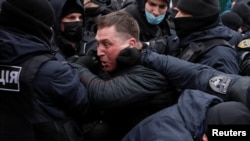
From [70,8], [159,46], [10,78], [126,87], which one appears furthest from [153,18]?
[10,78]

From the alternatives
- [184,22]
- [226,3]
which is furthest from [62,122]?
[226,3]

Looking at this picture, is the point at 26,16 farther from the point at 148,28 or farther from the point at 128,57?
the point at 148,28

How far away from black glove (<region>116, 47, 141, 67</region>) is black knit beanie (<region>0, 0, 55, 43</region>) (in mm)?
500

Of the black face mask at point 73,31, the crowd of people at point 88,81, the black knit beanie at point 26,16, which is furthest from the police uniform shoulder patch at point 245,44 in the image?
the black knit beanie at point 26,16

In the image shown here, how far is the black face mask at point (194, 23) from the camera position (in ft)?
11.3

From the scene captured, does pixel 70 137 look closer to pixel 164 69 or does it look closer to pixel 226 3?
pixel 164 69

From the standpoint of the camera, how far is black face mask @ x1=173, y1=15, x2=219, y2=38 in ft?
11.3

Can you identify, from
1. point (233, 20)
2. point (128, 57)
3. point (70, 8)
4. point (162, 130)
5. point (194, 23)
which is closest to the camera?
point (162, 130)

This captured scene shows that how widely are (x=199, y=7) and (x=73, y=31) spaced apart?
1121mm

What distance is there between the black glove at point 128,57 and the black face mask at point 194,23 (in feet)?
2.81

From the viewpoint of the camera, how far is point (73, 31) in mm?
3799

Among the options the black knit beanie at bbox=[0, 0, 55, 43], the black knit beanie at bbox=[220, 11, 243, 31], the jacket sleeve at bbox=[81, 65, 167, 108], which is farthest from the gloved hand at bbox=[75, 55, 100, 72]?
the black knit beanie at bbox=[220, 11, 243, 31]

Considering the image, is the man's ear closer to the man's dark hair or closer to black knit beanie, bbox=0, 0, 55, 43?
the man's dark hair

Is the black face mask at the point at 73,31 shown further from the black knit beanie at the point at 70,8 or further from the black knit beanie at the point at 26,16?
the black knit beanie at the point at 26,16
